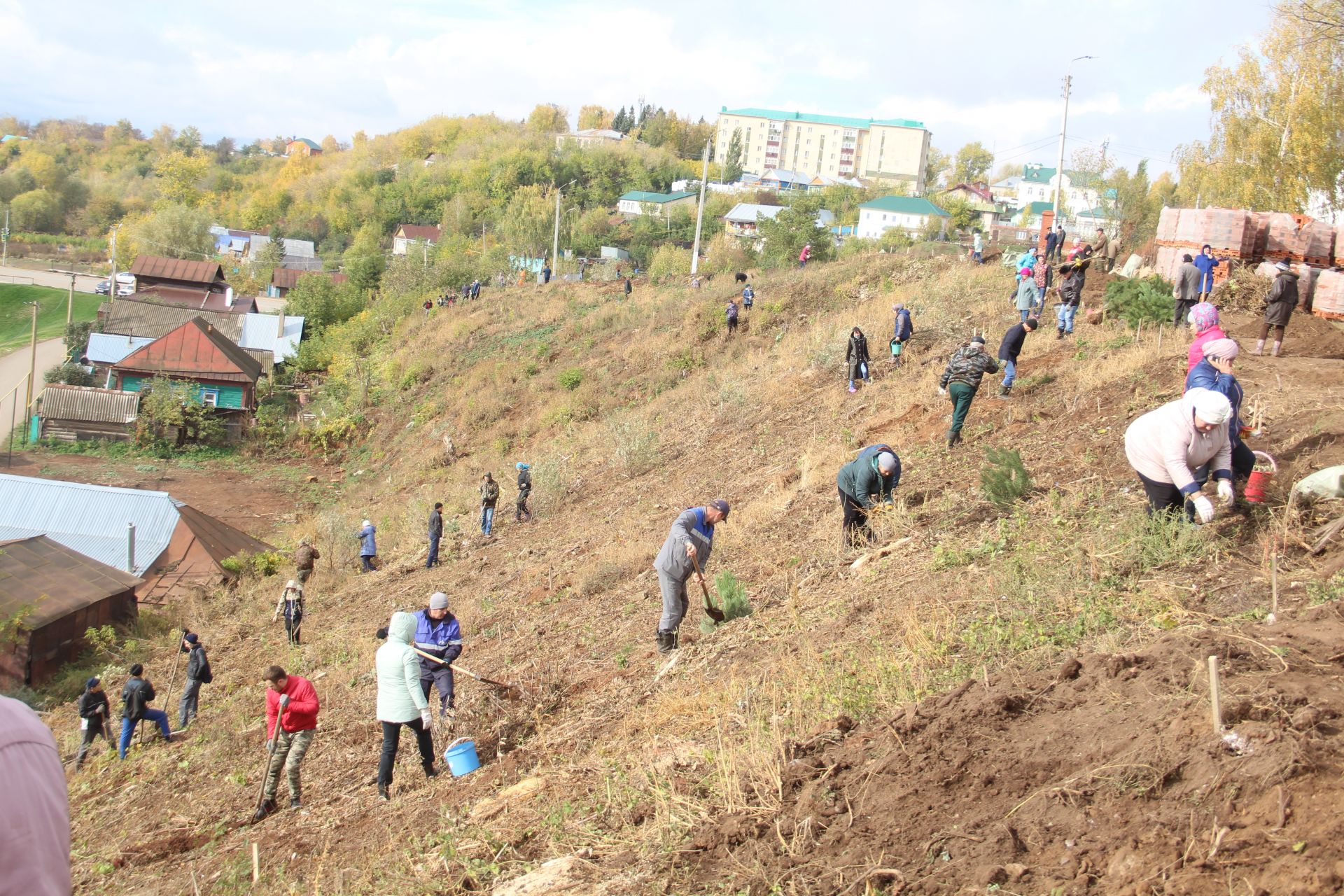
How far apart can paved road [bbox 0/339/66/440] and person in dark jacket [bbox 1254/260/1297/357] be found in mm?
37604

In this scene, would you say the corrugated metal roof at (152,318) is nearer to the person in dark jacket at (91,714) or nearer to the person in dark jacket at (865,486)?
the person in dark jacket at (91,714)

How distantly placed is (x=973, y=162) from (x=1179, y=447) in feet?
519

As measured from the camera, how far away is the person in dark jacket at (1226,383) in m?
6.19

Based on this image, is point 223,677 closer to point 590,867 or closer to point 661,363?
point 590,867

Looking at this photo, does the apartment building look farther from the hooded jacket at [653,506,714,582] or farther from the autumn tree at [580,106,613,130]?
the hooded jacket at [653,506,714,582]

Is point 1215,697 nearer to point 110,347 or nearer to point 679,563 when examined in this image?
point 679,563

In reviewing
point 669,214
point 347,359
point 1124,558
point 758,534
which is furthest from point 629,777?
point 669,214

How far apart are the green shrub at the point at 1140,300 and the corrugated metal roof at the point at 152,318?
133ft

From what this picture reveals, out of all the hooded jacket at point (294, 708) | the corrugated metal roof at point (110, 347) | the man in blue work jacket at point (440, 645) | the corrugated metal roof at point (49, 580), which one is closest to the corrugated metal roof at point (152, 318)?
the corrugated metal roof at point (110, 347)

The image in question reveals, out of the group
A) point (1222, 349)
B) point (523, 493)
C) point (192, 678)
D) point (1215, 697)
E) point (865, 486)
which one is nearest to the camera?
point (1215, 697)

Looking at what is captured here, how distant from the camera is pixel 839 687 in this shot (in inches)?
224

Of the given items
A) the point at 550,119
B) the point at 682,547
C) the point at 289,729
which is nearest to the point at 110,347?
the point at 289,729

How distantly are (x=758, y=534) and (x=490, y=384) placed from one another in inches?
863

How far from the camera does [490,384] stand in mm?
31312
